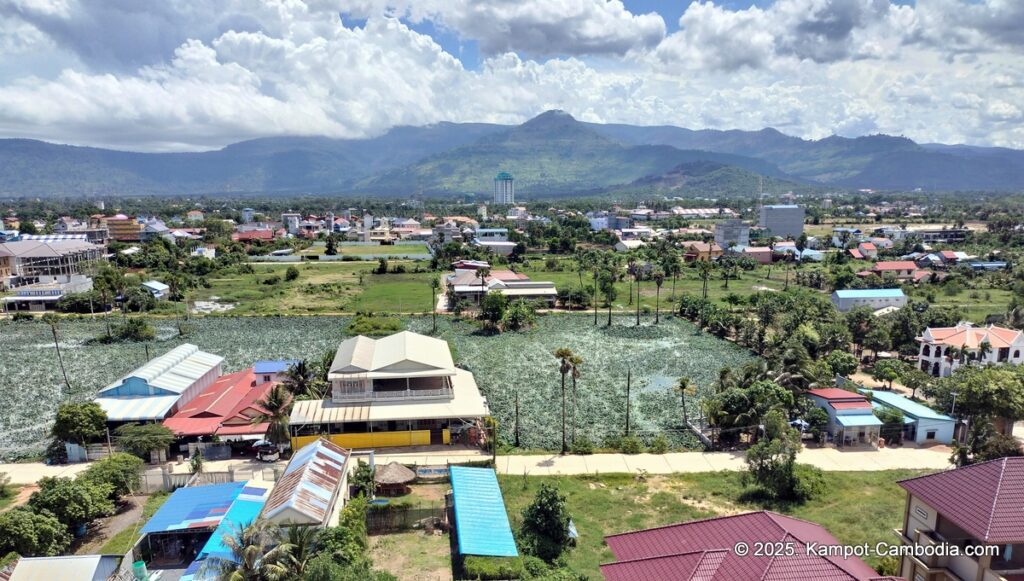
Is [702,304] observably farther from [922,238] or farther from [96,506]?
[922,238]

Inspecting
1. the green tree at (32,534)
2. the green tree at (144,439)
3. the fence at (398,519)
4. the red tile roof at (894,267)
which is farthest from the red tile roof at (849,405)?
the red tile roof at (894,267)

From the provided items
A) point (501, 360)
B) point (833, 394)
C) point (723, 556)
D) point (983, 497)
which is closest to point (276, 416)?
point (723, 556)

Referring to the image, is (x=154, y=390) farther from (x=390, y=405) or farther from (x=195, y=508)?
(x=195, y=508)

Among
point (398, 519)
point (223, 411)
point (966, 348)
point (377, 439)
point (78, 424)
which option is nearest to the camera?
point (398, 519)

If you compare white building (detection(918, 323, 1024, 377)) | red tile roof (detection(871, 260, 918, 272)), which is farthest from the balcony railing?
red tile roof (detection(871, 260, 918, 272))

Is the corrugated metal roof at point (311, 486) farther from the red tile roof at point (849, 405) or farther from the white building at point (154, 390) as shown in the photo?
the red tile roof at point (849, 405)

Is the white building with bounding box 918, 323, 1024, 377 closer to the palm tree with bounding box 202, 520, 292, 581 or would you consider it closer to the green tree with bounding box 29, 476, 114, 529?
the palm tree with bounding box 202, 520, 292, 581

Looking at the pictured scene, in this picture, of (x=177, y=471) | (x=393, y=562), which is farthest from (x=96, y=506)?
(x=393, y=562)
